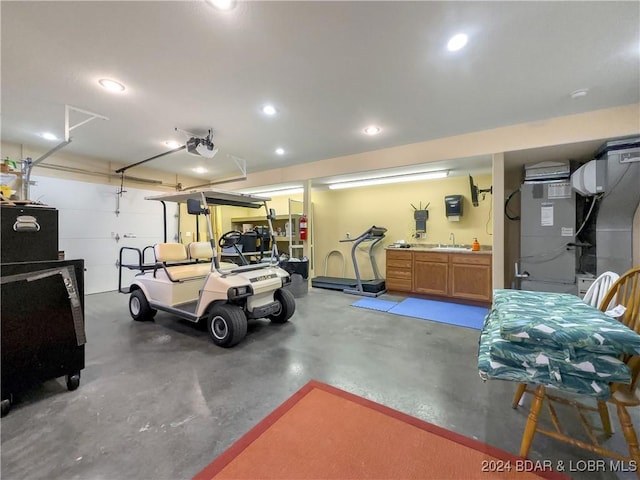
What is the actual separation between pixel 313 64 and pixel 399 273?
4.07 meters

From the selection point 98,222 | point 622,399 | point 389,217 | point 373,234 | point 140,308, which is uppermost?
point 389,217

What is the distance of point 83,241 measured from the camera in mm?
5469

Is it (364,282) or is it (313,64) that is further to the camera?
(364,282)

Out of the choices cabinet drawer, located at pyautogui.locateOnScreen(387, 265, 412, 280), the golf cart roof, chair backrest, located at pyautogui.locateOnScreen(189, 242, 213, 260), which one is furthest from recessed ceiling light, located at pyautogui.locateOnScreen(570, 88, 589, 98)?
chair backrest, located at pyautogui.locateOnScreen(189, 242, 213, 260)

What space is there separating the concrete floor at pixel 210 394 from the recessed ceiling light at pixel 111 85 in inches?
113

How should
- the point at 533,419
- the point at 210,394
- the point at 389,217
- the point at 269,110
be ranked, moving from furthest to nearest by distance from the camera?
the point at 389,217 → the point at 269,110 → the point at 210,394 → the point at 533,419

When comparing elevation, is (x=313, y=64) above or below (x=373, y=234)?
above

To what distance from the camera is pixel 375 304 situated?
184 inches

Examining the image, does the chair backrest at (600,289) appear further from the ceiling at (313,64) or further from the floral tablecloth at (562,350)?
the ceiling at (313,64)

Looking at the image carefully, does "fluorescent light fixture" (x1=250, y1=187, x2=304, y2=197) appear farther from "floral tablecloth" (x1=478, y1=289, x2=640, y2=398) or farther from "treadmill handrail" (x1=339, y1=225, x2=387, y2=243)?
"floral tablecloth" (x1=478, y1=289, x2=640, y2=398)

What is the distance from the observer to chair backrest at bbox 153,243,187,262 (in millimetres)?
3701

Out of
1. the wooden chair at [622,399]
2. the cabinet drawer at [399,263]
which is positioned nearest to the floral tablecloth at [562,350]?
the wooden chair at [622,399]

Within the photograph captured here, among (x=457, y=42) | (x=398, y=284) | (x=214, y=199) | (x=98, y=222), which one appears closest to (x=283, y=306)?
(x=214, y=199)

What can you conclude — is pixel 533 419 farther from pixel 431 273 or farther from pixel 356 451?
pixel 431 273
